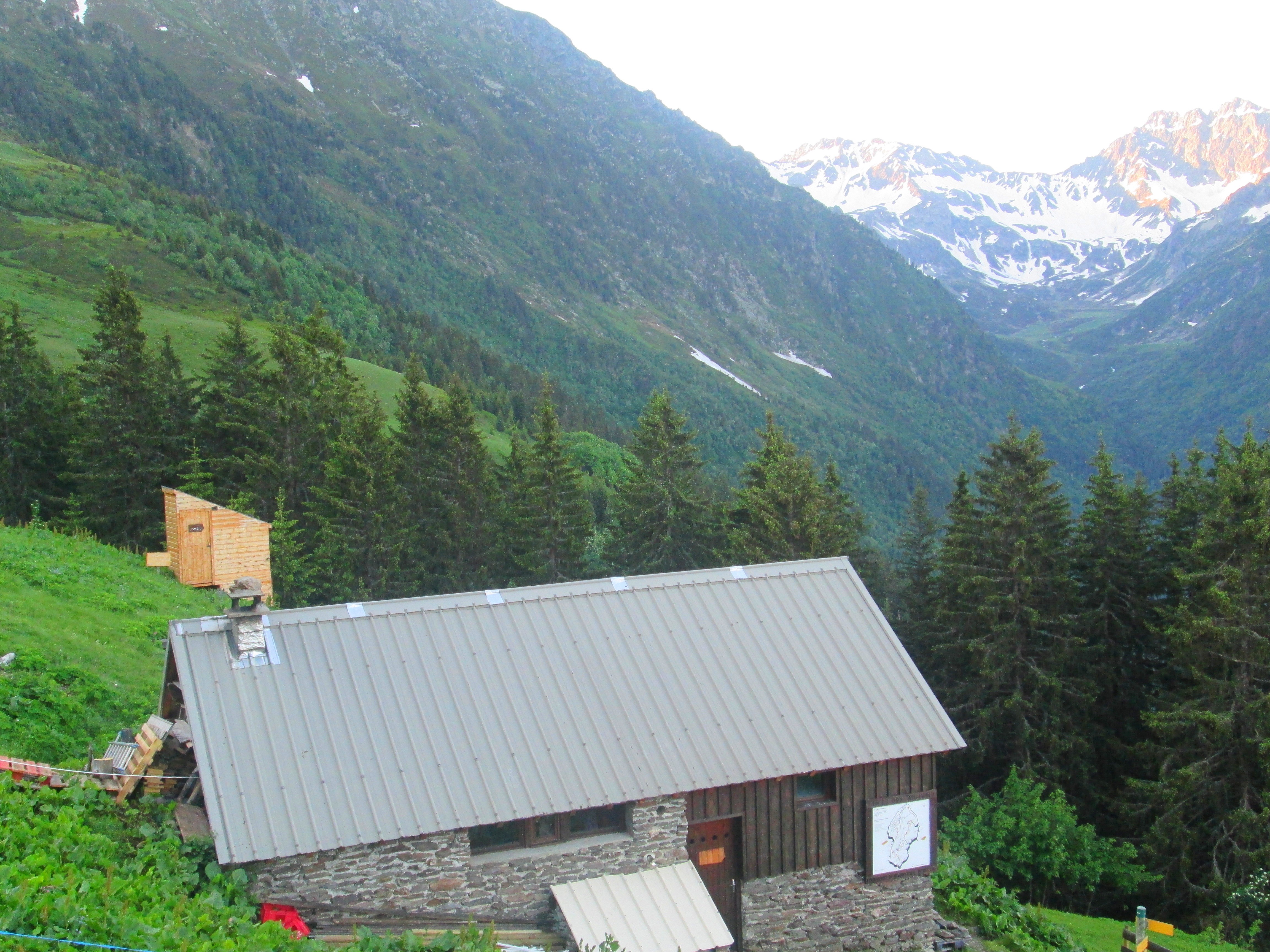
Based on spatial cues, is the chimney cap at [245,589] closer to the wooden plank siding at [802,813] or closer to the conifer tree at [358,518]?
the wooden plank siding at [802,813]

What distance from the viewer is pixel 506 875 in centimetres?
1316

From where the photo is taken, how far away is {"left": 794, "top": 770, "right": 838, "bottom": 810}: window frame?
15.1 m

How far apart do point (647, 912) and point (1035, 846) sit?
50.6ft

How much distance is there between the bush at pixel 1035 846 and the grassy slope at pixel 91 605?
19.5 meters

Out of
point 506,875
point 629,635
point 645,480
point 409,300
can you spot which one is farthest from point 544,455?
→ point 409,300

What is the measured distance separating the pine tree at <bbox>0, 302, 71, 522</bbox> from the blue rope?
35.0 meters

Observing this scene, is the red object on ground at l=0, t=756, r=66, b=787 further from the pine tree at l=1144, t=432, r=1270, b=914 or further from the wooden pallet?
the pine tree at l=1144, t=432, r=1270, b=914

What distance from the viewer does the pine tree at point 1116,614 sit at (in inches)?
1231

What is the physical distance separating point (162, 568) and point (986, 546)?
27415mm

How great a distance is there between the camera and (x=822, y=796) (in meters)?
15.4

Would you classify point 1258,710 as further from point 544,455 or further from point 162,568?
point 162,568

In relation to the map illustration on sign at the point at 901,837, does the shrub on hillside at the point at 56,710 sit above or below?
above

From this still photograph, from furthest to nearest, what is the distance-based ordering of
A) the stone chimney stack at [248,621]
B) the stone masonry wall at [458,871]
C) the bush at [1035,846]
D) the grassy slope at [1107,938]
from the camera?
the bush at [1035,846], the grassy slope at [1107,938], the stone chimney stack at [248,621], the stone masonry wall at [458,871]

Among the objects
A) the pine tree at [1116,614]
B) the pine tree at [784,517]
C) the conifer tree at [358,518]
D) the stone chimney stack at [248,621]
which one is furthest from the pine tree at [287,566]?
the pine tree at [1116,614]
